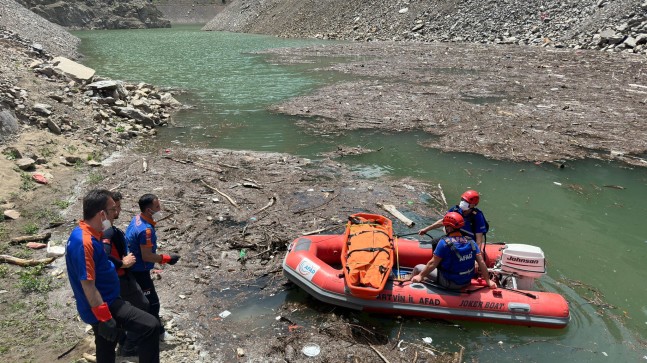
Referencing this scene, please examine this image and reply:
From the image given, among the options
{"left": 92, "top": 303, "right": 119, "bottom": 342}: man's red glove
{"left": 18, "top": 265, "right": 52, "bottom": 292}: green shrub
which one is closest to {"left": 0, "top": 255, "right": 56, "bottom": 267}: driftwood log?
{"left": 18, "top": 265, "right": 52, "bottom": 292}: green shrub

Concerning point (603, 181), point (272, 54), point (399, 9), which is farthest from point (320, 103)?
point (399, 9)

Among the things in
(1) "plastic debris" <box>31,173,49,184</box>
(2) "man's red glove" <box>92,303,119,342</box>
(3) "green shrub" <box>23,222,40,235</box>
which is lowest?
(3) "green shrub" <box>23,222,40,235</box>

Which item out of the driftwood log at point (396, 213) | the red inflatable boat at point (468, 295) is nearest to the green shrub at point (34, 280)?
the red inflatable boat at point (468, 295)

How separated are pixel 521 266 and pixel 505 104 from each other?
11.9 metres

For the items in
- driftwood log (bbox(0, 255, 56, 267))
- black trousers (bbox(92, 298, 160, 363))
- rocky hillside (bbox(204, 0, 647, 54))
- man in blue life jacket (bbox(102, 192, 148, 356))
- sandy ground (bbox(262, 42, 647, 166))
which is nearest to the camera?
black trousers (bbox(92, 298, 160, 363))

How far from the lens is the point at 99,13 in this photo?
3051 inches

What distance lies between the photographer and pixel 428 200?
9.62 meters

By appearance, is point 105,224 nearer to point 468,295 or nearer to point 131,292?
point 131,292

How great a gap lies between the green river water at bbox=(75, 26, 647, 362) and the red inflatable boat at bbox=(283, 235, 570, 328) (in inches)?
7.8

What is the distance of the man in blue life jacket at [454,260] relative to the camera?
18.9ft

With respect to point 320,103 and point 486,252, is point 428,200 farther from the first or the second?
point 320,103

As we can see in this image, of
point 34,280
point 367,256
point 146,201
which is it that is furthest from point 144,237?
point 367,256

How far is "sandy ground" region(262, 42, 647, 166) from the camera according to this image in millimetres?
12656

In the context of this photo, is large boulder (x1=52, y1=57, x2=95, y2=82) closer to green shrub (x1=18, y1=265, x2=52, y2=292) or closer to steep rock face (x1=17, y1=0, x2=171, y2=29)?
green shrub (x1=18, y1=265, x2=52, y2=292)
